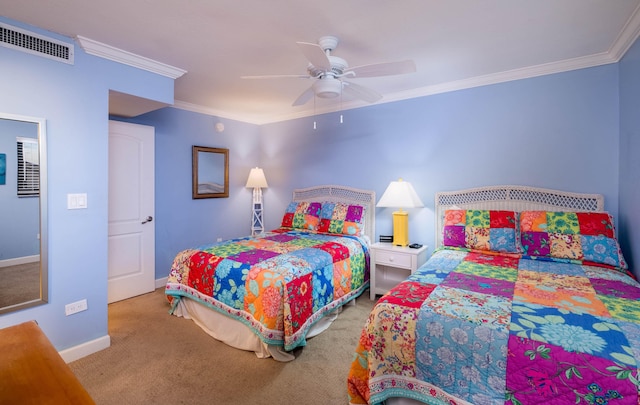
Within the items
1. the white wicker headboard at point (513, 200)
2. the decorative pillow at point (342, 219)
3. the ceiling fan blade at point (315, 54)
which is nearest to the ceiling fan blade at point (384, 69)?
the ceiling fan blade at point (315, 54)

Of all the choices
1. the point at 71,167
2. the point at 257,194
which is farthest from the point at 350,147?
the point at 71,167

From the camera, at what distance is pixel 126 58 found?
265 centimetres

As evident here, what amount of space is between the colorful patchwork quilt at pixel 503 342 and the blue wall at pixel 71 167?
7.38ft

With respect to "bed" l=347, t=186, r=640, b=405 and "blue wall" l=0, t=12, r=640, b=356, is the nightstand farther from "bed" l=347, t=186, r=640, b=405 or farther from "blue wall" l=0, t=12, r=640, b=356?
"bed" l=347, t=186, r=640, b=405

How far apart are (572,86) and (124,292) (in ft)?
17.2

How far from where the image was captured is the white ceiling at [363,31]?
199 cm

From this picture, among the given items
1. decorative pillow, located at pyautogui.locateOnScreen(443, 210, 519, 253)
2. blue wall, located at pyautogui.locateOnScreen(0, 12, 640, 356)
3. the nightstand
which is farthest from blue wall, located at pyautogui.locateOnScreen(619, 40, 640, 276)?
the nightstand

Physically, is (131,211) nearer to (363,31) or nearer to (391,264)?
(391,264)

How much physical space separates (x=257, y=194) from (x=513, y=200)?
3.72m

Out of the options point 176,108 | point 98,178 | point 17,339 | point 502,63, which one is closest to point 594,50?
point 502,63

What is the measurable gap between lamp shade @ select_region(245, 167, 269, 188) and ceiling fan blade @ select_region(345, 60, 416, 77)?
295 cm

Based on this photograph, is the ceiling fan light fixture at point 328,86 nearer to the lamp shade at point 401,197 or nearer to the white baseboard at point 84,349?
the lamp shade at point 401,197

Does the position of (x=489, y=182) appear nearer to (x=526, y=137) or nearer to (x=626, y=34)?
(x=526, y=137)

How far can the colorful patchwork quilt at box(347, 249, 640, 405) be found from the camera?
1.18m
